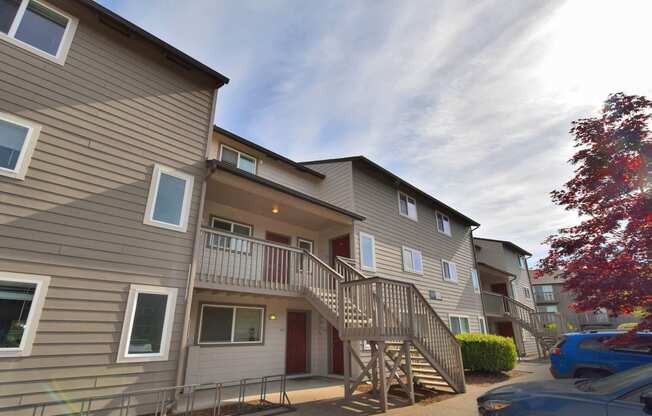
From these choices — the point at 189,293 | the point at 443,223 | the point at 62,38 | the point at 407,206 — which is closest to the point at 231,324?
the point at 189,293

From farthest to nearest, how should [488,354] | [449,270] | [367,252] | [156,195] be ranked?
[449,270], [367,252], [488,354], [156,195]

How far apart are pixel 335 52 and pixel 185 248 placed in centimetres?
685

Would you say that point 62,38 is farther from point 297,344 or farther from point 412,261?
point 412,261

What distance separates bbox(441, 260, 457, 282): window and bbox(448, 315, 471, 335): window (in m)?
1.96

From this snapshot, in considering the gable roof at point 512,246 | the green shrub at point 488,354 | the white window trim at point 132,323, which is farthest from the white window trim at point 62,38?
the gable roof at point 512,246

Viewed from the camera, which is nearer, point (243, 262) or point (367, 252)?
point (243, 262)

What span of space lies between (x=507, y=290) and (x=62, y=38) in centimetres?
2774

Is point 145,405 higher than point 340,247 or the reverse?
the reverse

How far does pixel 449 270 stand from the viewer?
17.3 meters

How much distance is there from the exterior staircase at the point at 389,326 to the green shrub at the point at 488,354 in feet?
10.1

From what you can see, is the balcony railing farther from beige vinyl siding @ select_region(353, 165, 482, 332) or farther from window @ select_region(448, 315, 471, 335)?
window @ select_region(448, 315, 471, 335)

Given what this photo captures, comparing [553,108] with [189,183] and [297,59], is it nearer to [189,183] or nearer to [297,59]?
[297,59]

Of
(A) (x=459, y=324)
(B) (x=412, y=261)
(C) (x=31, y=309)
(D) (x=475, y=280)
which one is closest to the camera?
(C) (x=31, y=309)

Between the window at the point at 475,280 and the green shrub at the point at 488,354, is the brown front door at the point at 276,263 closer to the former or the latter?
the green shrub at the point at 488,354
